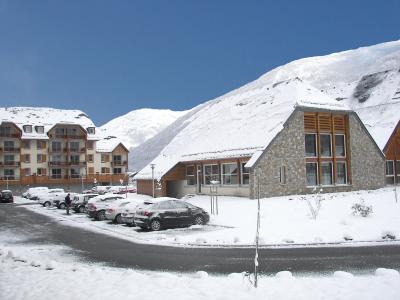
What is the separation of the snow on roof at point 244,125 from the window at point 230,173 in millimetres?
1038

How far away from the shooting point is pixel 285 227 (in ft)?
69.2

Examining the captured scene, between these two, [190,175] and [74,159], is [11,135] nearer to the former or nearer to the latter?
[74,159]

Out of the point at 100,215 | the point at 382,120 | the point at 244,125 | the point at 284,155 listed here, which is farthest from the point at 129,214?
the point at 382,120

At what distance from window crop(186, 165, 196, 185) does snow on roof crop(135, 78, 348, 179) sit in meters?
1.01

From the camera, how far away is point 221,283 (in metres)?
10.6

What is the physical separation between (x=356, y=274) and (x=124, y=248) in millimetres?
9132

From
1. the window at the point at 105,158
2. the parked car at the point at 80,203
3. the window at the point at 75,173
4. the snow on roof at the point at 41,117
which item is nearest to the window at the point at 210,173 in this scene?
the parked car at the point at 80,203

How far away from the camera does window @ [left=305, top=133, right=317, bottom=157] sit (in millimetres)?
36625

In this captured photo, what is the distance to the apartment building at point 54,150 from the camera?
7725cm

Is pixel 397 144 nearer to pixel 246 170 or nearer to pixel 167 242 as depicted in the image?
pixel 246 170

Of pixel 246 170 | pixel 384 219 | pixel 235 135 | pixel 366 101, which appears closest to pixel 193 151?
pixel 235 135

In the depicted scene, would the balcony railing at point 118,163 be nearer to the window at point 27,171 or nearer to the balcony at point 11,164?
the window at point 27,171

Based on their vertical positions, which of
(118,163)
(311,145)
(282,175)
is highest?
(118,163)

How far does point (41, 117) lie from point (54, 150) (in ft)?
23.2
